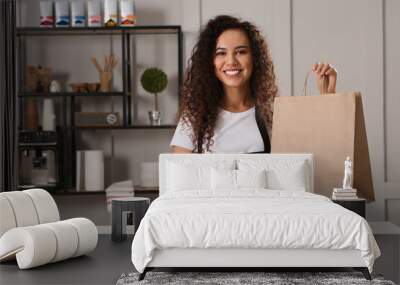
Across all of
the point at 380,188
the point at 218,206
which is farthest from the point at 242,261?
the point at 380,188

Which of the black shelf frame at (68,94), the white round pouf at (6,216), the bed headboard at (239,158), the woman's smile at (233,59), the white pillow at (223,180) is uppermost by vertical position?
the woman's smile at (233,59)

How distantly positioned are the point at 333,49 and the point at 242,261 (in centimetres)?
307

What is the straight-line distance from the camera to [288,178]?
464cm

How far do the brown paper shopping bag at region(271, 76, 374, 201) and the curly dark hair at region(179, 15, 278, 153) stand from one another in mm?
198

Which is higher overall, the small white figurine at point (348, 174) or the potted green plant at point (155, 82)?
the potted green plant at point (155, 82)

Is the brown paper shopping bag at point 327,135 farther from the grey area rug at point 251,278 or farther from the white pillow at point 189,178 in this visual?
the grey area rug at point 251,278

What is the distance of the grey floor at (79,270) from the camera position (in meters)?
3.68

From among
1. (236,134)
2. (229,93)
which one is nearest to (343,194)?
(236,134)

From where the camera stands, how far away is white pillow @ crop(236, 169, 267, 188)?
4.55 meters

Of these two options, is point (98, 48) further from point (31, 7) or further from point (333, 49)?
point (333, 49)

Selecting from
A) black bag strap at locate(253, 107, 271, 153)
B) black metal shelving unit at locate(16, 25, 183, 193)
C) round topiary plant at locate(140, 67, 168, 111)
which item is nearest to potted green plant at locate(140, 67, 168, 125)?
round topiary plant at locate(140, 67, 168, 111)

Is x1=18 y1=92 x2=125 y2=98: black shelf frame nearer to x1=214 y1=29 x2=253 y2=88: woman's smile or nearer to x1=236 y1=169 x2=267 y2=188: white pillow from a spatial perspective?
x1=214 y1=29 x2=253 y2=88: woman's smile

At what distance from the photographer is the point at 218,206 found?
369cm

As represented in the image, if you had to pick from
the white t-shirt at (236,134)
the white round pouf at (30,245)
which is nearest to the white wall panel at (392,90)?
the white t-shirt at (236,134)
